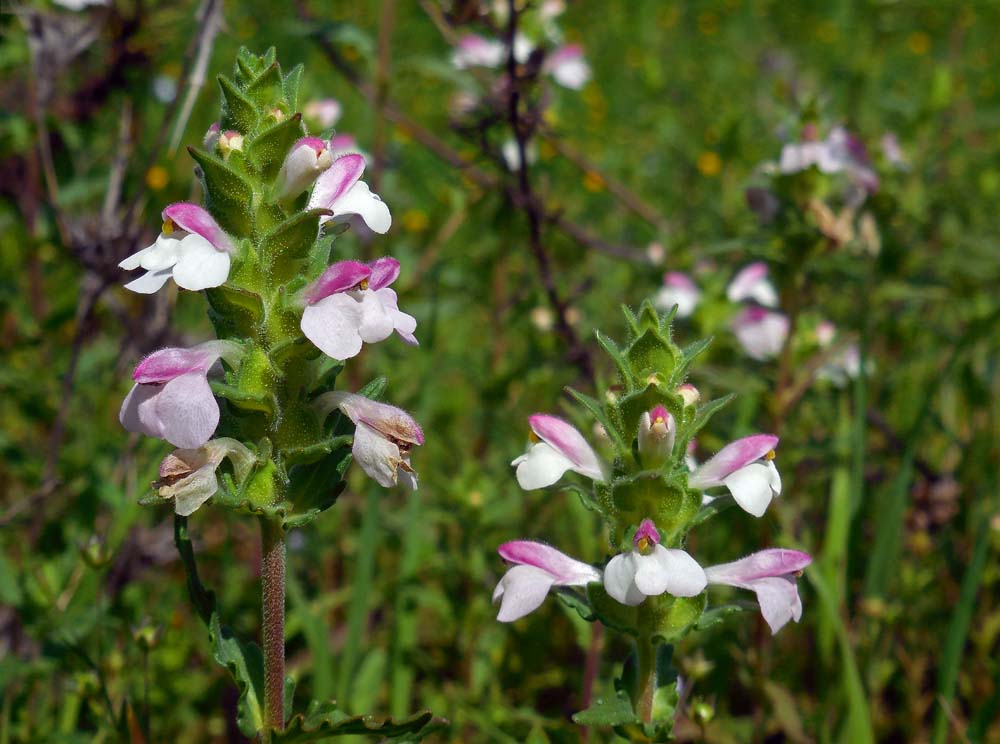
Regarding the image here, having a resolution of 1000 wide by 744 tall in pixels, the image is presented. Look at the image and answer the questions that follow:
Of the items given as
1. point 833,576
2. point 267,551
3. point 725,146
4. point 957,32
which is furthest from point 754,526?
Answer: point 957,32

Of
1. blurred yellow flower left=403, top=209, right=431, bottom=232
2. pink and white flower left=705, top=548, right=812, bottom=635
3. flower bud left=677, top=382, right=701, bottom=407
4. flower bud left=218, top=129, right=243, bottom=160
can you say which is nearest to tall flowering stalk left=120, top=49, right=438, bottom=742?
flower bud left=218, top=129, right=243, bottom=160

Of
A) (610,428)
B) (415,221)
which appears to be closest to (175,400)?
(610,428)

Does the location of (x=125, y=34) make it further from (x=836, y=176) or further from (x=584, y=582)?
(x=584, y=582)

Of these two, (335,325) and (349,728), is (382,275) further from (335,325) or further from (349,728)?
(349,728)

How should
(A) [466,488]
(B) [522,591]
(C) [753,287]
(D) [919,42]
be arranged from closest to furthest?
1. (B) [522,591]
2. (A) [466,488]
3. (C) [753,287]
4. (D) [919,42]

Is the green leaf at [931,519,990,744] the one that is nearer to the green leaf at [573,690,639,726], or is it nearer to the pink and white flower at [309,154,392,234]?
the green leaf at [573,690,639,726]
